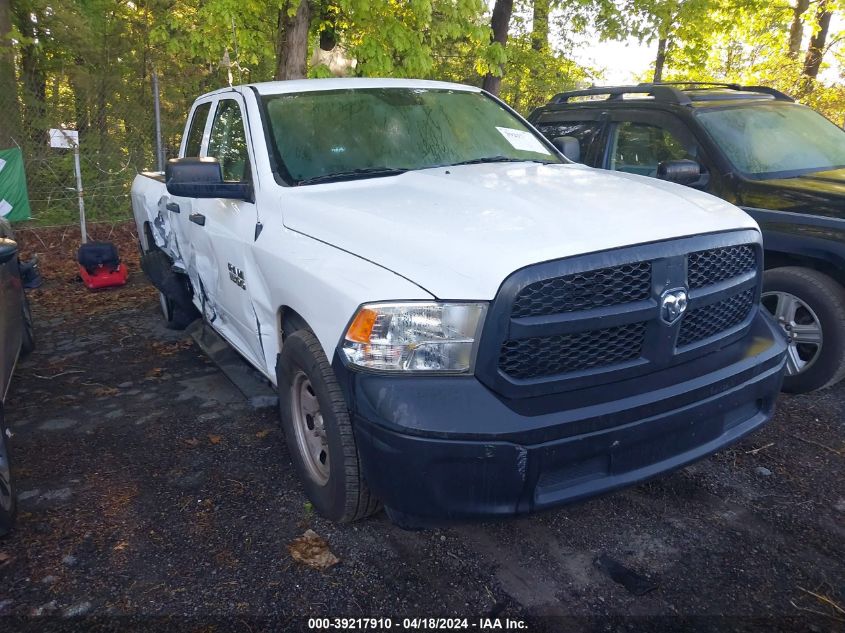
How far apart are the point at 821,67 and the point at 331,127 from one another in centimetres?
1607

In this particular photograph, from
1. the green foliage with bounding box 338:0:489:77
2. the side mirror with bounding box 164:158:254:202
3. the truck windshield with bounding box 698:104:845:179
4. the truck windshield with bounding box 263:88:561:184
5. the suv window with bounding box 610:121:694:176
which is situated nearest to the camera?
the side mirror with bounding box 164:158:254:202

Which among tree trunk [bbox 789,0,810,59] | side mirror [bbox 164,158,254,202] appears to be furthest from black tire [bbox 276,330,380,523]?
tree trunk [bbox 789,0,810,59]

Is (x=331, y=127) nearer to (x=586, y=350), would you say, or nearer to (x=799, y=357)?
(x=586, y=350)

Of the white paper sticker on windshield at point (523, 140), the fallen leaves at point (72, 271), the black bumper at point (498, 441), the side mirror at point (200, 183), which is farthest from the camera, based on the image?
the fallen leaves at point (72, 271)

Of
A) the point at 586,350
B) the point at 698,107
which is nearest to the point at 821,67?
the point at 698,107

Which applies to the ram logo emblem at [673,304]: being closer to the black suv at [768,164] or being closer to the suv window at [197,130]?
the black suv at [768,164]

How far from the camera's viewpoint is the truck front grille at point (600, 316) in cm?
225

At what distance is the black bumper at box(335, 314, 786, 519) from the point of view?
2213 millimetres

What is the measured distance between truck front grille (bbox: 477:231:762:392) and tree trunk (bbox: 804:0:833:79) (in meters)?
15.4

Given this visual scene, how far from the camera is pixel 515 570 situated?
2.74 metres

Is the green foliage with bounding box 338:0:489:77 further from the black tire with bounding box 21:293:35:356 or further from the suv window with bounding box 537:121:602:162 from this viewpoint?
the black tire with bounding box 21:293:35:356

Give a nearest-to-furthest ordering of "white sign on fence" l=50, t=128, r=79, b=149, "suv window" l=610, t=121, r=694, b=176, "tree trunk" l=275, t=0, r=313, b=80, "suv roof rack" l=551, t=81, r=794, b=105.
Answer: "suv window" l=610, t=121, r=694, b=176, "suv roof rack" l=551, t=81, r=794, b=105, "tree trunk" l=275, t=0, r=313, b=80, "white sign on fence" l=50, t=128, r=79, b=149

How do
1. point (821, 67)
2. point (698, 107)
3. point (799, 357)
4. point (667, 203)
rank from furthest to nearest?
1. point (821, 67)
2. point (698, 107)
3. point (799, 357)
4. point (667, 203)

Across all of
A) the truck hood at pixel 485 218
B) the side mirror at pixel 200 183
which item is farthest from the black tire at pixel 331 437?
the side mirror at pixel 200 183
